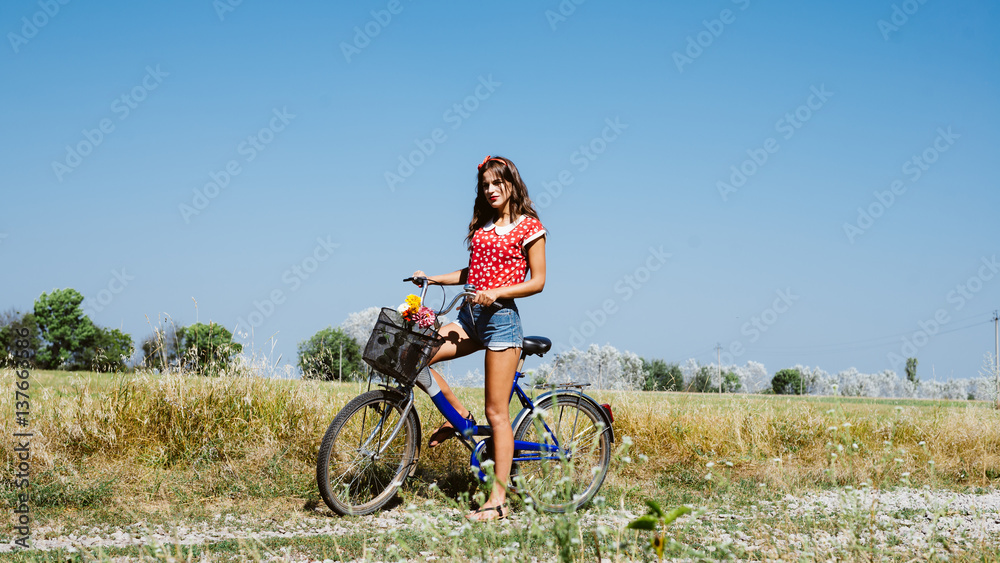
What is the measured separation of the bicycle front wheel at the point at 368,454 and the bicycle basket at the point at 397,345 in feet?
0.77

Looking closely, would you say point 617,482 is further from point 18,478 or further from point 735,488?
point 18,478

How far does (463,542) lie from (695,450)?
3.68m

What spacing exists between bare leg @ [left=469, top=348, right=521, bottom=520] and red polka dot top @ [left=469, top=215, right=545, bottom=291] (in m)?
0.45

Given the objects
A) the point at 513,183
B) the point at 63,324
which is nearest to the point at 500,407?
the point at 513,183

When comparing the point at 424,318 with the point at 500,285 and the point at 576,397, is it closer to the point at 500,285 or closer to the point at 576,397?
the point at 500,285

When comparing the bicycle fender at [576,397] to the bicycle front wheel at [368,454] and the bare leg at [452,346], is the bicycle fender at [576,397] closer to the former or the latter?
the bare leg at [452,346]

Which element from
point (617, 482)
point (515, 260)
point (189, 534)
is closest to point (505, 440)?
point (515, 260)

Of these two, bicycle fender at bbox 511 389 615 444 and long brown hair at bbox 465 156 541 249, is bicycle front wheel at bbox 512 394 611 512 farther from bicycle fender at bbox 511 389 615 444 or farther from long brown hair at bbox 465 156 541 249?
long brown hair at bbox 465 156 541 249

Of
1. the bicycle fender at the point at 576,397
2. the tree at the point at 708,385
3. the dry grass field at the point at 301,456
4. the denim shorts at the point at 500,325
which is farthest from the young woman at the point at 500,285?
the tree at the point at 708,385

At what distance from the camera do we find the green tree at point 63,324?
49.7 metres

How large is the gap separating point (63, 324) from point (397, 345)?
184ft

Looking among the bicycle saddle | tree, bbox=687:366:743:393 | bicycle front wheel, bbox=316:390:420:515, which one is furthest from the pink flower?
tree, bbox=687:366:743:393

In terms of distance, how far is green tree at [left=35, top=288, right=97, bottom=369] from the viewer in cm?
4972

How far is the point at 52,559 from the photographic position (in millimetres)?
3342
